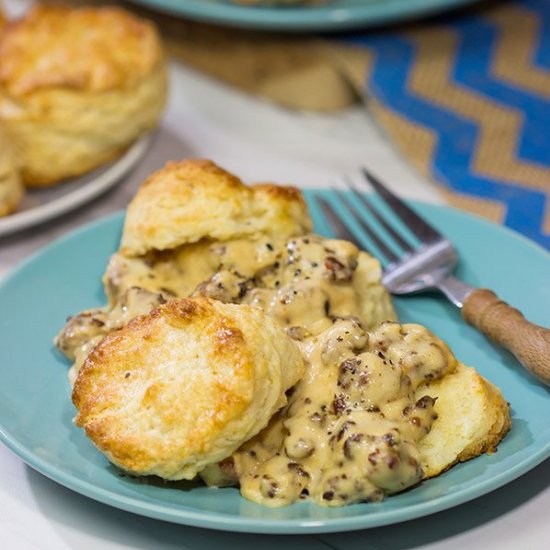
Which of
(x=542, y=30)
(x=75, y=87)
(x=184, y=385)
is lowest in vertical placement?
(x=542, y=30)

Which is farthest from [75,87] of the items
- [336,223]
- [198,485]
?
[198,485]

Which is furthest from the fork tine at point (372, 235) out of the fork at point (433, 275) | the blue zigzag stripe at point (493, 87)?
the blue zigzag stripe at point (493, 87)

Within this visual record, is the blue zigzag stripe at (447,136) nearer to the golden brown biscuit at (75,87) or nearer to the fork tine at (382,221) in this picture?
the fork tine at (382,221)

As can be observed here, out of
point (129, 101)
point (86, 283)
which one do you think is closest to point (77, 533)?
point (86, 283)

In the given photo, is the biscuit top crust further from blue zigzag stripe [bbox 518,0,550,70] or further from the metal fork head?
blue zigzag stripe [bbox 518,0,550,70]

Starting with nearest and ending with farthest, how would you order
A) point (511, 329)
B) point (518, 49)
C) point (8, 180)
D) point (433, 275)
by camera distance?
1. point (511, 329)
2. point (433, 275)
3. point (8, 180)
4. point (518, 49)

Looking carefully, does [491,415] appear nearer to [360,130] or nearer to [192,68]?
[360,130]

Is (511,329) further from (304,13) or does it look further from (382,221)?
(304,13)
